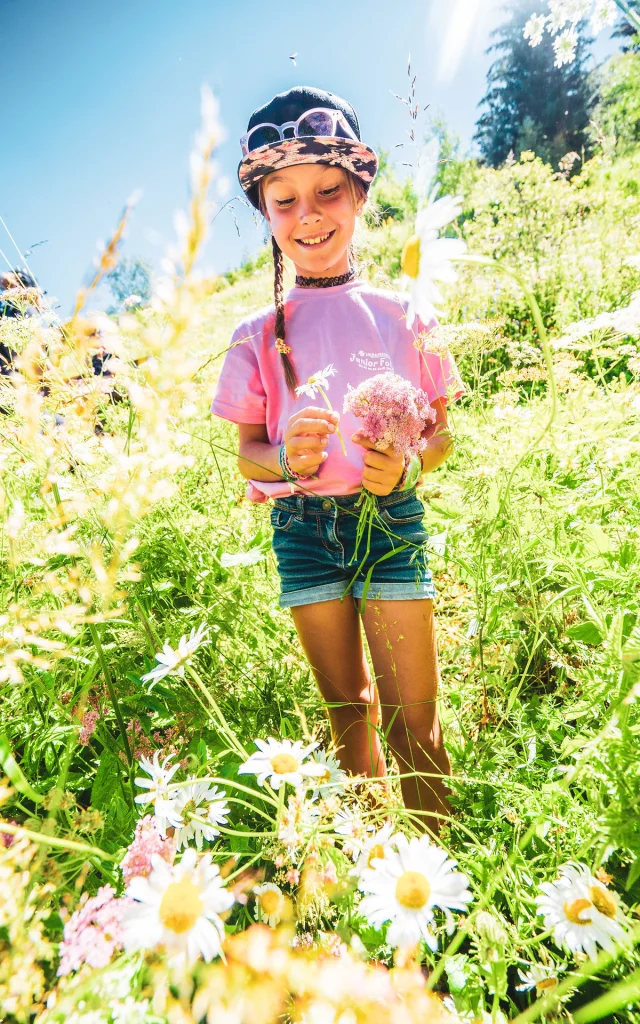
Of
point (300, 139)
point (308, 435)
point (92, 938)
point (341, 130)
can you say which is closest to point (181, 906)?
point (92, 938)

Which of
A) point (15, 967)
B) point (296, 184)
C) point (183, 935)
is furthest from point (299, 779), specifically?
point (296, 184)

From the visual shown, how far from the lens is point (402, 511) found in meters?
1.22

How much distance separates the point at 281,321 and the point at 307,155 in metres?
0.35

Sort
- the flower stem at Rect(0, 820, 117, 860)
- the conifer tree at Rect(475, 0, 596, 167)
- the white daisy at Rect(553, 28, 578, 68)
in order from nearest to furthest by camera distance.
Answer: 1. the flower stem at Rect(0, 820, 117, 860)
2. the white daisy at Rect(553, 28, 578, 68)
3. the conifer tree at Rect(475, 0, 596, 167)

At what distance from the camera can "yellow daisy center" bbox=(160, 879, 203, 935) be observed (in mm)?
540

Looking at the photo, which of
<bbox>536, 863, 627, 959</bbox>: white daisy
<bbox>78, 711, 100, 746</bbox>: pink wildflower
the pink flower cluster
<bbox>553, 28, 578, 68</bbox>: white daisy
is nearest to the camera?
<bbox>536, 863, 627, 959</bbox>: white daisy

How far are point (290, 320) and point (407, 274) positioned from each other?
0.83 m

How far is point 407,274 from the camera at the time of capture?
1.83 ft

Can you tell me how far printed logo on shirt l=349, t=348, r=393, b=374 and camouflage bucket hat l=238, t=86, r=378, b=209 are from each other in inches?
16.2

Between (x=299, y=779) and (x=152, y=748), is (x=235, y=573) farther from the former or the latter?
(x=299, y=779)

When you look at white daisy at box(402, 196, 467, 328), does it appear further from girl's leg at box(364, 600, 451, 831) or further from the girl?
girl's leg at box(364, 600, 451, 831)

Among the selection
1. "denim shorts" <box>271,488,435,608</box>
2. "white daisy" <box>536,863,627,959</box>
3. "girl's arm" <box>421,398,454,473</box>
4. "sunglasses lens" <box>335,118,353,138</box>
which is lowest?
"white daisy" <box>536,863,627,959</box>

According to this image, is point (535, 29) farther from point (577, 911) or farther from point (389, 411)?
point (577, 911)

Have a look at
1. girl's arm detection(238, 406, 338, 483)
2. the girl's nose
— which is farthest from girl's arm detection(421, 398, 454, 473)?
the girl's nose
